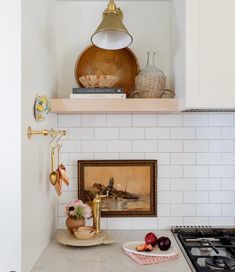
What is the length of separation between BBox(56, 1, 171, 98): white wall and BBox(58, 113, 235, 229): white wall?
247mm

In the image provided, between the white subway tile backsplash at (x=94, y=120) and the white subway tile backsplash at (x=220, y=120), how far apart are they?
618 millimetres

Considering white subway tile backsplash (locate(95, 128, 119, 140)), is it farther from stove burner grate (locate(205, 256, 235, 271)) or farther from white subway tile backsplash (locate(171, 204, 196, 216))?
stove burner grate (locate(205, 256, 235, 271))

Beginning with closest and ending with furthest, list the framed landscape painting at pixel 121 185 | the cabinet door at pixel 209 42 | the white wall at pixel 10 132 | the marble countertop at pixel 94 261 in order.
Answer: the white wall at pixel 10 132
the marble countertop at pixel 94 261
the cabinet door at pixel 209 42
the framed landscape painting at pixel 121 185

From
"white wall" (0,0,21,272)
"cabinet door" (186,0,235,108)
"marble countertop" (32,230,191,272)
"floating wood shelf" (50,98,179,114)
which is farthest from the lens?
"floating wood shelf" (50,98,179,114)

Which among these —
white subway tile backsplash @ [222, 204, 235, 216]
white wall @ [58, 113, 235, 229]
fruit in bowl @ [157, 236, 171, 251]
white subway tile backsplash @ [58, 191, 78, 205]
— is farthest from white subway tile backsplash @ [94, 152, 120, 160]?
white subway tile backsplash @ [222, 204, 235, 216]

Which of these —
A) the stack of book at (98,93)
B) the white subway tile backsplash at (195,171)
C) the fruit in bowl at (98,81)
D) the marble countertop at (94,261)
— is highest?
the fruit in bowl at (98,81)

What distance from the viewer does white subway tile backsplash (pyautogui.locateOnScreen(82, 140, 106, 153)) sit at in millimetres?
1973

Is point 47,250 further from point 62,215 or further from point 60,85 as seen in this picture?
point 60,85

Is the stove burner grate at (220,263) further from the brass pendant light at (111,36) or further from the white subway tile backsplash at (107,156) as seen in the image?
the brass pendant light at (111,36)

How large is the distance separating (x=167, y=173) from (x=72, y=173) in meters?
0.54

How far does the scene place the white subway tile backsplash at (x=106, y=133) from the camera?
6.48 feet

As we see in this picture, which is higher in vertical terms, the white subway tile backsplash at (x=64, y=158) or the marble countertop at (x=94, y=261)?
the white subway tile backsplash at (x=64, y=158)

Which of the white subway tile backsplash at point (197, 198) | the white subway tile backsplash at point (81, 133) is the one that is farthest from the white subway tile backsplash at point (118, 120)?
the white subway tile backsplash at point (197, 198)

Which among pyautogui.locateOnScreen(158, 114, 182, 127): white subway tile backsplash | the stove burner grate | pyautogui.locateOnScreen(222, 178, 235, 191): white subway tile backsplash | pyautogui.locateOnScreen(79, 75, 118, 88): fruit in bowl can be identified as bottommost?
the stove burner grate
